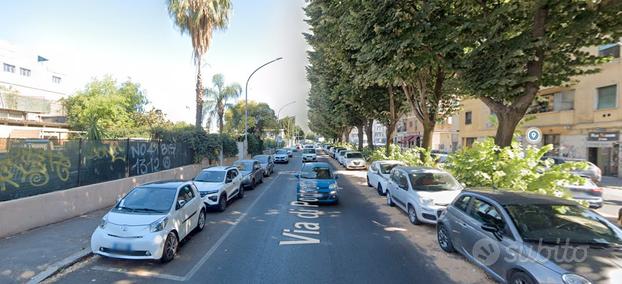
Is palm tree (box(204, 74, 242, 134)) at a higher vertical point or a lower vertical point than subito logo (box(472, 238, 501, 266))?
higher

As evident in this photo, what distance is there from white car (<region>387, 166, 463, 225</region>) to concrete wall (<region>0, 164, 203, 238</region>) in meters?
9.50

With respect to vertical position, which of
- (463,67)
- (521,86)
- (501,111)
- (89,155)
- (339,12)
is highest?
(339,12)

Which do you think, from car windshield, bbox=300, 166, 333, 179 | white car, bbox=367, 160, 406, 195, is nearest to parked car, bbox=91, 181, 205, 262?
car windshield, bbox=300, 166, 333, 179

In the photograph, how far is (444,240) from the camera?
6613 mm

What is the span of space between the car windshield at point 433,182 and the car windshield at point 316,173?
124 inches

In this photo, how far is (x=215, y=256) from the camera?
20.1 ft

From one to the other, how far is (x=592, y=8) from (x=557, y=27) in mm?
947

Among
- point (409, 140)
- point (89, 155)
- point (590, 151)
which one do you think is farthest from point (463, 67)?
point (409, 140)

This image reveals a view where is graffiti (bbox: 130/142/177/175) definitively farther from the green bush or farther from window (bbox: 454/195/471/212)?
the green bush

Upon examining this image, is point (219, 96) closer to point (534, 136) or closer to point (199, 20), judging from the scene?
point (199, 20)

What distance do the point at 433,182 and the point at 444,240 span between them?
307 centimetres

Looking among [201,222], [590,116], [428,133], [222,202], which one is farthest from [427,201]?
[590,116]

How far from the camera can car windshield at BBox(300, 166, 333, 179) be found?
38.1 feet

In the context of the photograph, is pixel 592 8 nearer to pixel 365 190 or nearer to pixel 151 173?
pixel 365 190
